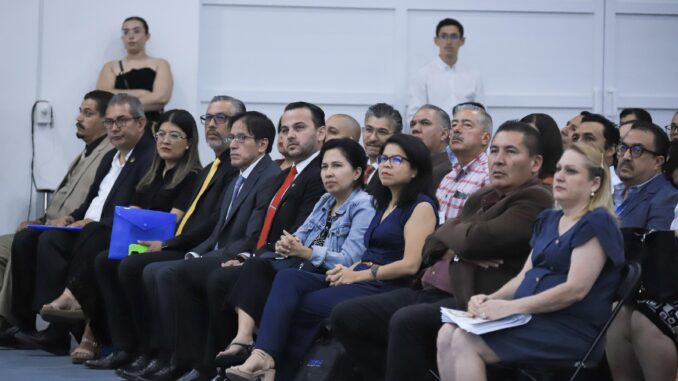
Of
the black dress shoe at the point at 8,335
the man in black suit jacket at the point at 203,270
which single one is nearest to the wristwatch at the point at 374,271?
the man in black suit jacket at the point at 203,270

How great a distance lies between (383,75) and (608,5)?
5.78ft

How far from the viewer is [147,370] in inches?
237

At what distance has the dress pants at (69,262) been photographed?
675 cm

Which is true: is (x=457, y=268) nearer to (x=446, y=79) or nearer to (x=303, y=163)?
(x=303, y=163)

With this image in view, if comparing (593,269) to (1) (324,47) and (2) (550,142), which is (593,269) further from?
(1) (324,47)

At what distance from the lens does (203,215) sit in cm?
649

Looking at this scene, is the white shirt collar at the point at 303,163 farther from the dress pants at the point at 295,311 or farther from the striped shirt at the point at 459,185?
the dress pants at the point at 295,311

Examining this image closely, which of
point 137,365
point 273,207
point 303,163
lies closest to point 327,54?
point 303,163

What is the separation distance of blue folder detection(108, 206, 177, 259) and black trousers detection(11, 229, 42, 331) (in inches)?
37.3

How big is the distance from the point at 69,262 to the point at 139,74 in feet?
6.61

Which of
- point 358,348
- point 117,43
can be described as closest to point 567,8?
point 117,43

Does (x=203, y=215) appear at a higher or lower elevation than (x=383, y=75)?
lower

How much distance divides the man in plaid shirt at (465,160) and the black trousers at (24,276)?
2.78 m

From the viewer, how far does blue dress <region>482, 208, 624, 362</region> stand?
A: 382 centimetres
